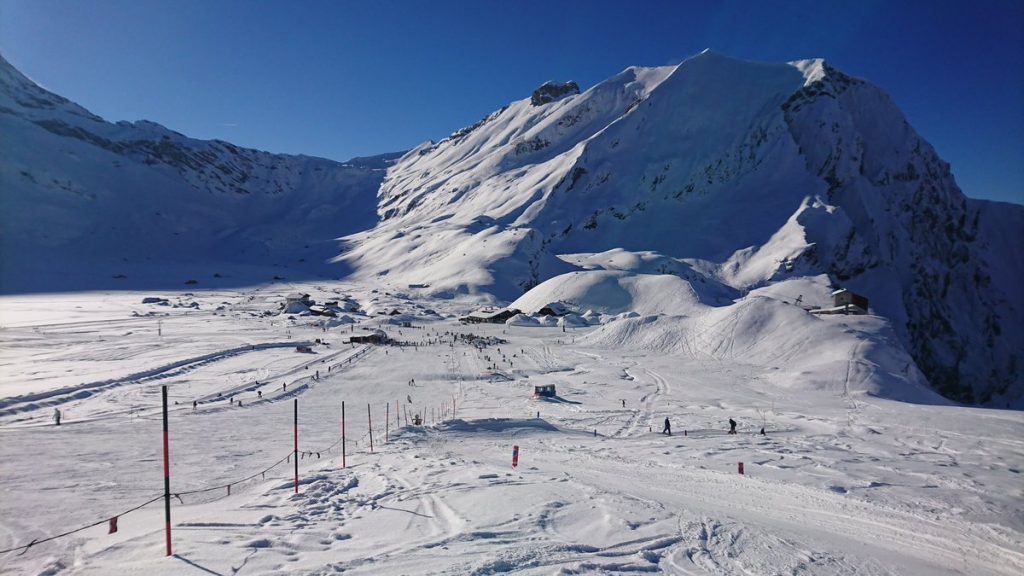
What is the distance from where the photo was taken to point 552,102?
188m

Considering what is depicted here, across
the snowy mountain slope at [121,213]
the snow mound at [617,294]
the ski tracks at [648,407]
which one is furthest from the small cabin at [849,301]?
the snowy mountain slope at [121,213]

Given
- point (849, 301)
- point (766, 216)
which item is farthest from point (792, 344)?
point (766, 216)

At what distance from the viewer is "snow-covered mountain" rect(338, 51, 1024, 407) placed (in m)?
91.9

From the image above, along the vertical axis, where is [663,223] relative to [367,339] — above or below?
above

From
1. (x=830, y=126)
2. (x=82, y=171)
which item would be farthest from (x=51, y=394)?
(x=82, y=171)

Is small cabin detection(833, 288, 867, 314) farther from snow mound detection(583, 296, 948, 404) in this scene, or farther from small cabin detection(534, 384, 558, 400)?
small cabin detection(534, 384, 558, 400)

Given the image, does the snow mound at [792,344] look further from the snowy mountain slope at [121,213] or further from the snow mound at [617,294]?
the snowy mountain slope at [121,213]

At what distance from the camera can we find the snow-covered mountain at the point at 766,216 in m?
91.9

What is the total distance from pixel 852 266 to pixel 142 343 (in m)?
101

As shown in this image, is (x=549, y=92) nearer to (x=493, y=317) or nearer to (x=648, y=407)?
(x=493, y=317)

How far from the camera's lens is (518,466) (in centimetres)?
1548

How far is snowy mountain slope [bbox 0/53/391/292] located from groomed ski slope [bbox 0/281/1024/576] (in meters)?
87.2

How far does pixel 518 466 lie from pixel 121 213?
175 metres

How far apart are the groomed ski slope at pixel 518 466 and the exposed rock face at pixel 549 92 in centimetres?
16408
